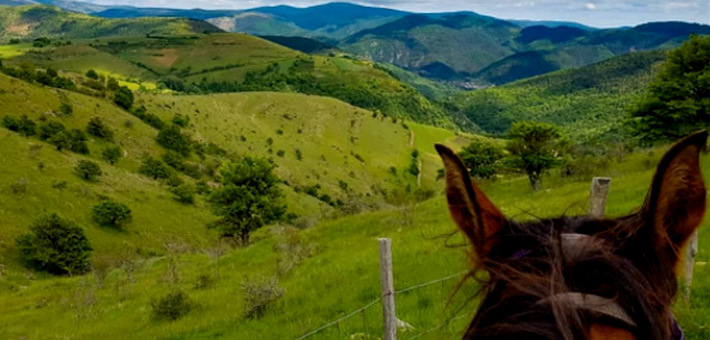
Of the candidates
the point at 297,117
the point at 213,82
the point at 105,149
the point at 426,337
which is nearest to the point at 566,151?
the point at 426,337

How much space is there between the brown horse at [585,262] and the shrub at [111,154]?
68.3 m

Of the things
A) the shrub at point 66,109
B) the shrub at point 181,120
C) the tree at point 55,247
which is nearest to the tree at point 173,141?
→ the shrub at point 181,120

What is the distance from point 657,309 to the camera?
1.28 meters

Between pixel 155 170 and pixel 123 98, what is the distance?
28.7 metres

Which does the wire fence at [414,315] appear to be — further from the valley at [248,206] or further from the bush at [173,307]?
the bush at [173,307]

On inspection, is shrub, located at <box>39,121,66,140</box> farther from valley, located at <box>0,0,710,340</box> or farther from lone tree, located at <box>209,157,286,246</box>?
lone tree, located at <box>209,157,286,246</box>

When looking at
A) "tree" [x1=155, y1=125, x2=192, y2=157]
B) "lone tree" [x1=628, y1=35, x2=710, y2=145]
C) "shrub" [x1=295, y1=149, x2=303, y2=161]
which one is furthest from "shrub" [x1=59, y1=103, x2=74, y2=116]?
"lone tree" [x1=628, y1=35, x2=710, y2=145]

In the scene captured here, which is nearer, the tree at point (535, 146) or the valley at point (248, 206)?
the valley at point (248, 206)

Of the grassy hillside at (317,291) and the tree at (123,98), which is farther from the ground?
the grassy hillside at (317,291)

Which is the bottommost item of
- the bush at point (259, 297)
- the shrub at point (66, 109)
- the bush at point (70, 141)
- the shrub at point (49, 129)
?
the bush at point (70, 141)

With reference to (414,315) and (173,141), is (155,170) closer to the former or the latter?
(173,141)

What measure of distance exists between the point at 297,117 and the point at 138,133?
51.1 meters

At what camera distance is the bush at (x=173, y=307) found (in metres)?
14.2

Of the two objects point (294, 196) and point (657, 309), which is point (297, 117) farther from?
point (657, 309)
